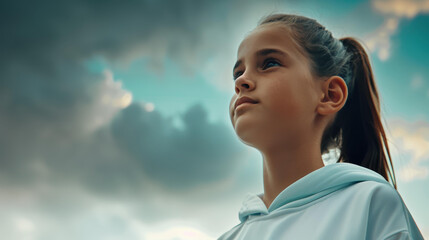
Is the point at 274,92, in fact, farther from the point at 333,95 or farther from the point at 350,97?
the point at 350,97

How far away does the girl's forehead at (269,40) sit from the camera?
55.4 inches

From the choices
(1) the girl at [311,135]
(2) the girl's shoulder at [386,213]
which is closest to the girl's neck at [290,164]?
(1) the girl at [311,135]

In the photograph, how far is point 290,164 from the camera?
4.37 feet

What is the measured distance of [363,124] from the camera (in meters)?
1.53

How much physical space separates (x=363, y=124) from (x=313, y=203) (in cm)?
47

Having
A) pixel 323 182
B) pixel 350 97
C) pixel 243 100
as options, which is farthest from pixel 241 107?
pixel 350 97

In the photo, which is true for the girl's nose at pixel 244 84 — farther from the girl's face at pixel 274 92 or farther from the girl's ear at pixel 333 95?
the girl's ear at pixel 333 95

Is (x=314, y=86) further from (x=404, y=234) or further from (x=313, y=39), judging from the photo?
(x=404, y=234)

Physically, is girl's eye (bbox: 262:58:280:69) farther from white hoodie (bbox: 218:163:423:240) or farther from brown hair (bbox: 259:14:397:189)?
white hoodie (bbox: 218:163:423:240)

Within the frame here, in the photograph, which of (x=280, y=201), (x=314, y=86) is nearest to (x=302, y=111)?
(x=314, y=86)

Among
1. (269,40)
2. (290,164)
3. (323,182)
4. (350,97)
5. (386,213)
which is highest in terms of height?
(269,40)

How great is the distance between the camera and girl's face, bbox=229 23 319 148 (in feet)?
4.18

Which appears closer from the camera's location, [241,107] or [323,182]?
[323,182]

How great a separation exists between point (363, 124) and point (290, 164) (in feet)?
1.22
